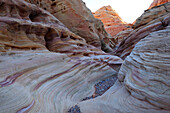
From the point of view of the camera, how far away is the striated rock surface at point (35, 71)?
224cm

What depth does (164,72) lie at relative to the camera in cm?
234

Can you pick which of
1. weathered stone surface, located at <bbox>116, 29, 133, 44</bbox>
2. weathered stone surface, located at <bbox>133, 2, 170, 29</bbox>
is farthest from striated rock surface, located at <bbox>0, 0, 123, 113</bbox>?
weathered stone surface, located at <bbox>116, 29, 133, 44</bbox>

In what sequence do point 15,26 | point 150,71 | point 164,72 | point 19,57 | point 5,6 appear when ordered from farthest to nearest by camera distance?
point 5,6, point 15,26, point 19,57, point 150,71, point 164,72

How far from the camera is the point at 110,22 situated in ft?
103

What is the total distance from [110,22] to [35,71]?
3273 centimetres

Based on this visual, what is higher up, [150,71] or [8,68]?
[8,68]

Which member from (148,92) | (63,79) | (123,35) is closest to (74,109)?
(63,79)

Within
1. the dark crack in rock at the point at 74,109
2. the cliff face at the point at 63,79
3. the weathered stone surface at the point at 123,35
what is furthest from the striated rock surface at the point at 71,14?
the weathered stone surface at the point at 123,35

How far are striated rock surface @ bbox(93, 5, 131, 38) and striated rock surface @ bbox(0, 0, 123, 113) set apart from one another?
24.5 m

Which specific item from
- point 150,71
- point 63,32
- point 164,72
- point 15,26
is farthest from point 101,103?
point 63,32

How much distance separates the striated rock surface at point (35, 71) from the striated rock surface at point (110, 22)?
24515 mm

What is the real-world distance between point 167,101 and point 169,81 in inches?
19.3

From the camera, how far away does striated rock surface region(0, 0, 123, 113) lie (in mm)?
2243

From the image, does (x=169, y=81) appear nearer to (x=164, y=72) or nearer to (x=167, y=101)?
(x=164, y=72)
